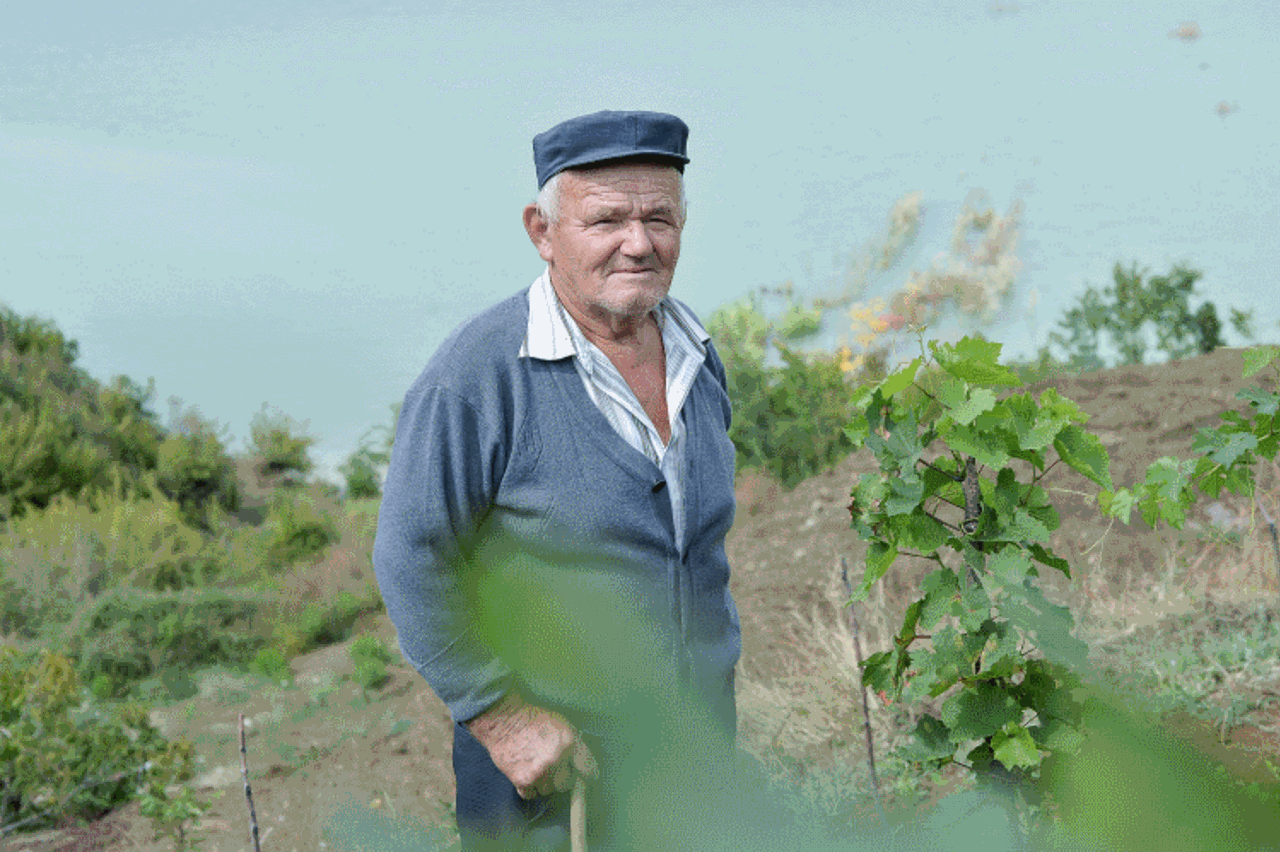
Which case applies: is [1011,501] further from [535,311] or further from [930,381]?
[535,311]

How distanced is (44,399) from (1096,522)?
8.13 meters

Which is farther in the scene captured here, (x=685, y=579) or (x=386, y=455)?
(x=386, y=455)

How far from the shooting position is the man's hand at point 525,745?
6.91 ft

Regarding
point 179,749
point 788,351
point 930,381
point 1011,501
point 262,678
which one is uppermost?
point 930,381

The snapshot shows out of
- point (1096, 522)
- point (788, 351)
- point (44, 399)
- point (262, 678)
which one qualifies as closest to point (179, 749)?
point (262, 678)

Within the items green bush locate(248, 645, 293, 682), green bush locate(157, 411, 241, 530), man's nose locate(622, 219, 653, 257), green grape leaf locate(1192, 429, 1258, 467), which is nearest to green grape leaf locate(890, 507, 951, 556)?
green grape leaf locate(1192, 429, 1258, 467)

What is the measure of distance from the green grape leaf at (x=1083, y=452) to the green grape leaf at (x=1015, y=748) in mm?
480

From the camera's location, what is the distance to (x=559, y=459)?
7.42ft

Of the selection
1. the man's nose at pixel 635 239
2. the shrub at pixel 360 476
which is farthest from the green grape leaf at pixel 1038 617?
the shrub at pixel 360 476

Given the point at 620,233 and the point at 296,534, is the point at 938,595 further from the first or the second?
the point at 296,534

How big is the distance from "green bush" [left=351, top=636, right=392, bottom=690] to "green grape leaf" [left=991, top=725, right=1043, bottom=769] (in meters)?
4.21

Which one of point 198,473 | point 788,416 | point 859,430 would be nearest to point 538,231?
point 859,430

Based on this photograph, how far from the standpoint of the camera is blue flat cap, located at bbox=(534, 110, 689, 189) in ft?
7.40

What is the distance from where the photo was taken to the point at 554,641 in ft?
1.45
